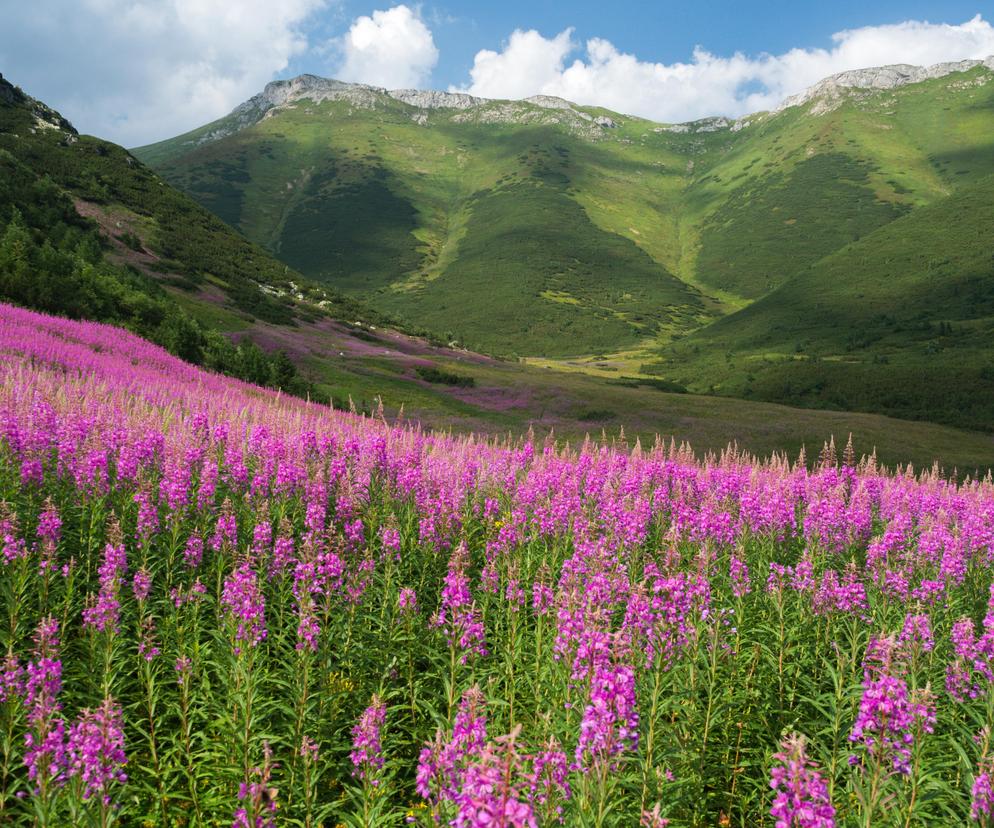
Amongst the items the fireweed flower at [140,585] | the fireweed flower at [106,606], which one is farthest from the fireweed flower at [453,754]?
the fireweed flower at [140,585]

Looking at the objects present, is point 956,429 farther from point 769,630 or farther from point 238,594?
point 238,594

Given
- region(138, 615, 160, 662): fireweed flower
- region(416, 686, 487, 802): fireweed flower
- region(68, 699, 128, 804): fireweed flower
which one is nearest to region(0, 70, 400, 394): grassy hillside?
region(138, 615, 160, 662): fireweed flower

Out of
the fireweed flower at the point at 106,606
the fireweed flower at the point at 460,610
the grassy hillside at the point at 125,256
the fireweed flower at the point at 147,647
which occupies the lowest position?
the fireweed flower at the point at 147,647

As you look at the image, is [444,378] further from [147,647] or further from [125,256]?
[147,647]

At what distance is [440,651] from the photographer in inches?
273

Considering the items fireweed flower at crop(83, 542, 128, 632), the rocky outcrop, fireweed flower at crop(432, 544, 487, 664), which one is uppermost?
the rocky outcrop

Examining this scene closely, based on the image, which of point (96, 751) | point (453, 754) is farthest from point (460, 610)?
point (96, 751)

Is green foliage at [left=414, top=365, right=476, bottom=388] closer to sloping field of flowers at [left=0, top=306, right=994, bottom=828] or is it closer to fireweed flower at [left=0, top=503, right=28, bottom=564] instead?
sloping field of flowers at [left=0, top=306, right=994, bottom=828]

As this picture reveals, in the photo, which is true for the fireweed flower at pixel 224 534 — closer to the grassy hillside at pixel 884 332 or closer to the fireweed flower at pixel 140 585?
the fireweed flower at pixel 140 585

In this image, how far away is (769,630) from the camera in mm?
6875

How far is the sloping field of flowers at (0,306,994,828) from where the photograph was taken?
3.55 m

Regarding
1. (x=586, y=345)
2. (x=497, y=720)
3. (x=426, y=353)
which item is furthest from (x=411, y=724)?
(x=586, y=345)

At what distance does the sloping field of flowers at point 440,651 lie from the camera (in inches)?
140

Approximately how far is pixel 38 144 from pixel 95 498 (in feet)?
276
